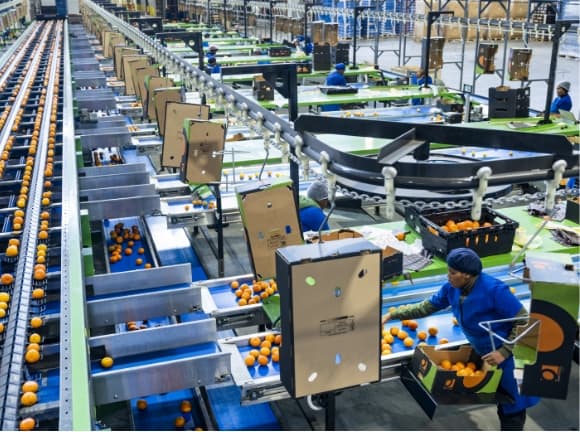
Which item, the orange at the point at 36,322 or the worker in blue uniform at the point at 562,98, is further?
the worker in blue uniform at the point at 562,98

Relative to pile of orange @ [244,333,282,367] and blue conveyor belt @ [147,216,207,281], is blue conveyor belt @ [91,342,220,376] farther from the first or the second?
blue conveyor belt @ [147,216,207,281]

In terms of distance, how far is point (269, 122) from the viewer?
3764mm


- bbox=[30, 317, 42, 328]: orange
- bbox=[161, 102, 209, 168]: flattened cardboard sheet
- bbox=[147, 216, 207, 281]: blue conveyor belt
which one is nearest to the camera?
bbox=[30, 317, 42, 328]: orange

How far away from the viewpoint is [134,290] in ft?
13.5

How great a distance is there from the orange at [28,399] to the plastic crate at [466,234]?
3.06m

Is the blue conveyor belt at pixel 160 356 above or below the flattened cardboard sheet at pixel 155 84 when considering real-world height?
below

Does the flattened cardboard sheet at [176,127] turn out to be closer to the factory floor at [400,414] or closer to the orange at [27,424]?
the factory floor at [400,414]

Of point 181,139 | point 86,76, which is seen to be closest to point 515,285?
point 181,139

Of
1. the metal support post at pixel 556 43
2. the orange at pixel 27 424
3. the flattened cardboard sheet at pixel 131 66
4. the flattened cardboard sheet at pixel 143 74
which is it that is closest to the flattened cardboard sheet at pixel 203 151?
the orange at pixel 27 424

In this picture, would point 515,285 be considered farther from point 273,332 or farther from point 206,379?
point 206,379

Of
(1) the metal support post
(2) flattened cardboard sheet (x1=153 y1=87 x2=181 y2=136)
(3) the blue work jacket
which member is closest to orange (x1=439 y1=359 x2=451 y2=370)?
(3) the blue work jacket

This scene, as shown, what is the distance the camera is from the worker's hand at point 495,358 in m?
3.48

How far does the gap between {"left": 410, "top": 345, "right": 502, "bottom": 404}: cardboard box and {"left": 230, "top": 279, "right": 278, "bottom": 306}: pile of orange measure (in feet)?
3.89

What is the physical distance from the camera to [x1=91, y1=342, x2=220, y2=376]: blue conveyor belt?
340 centimetres
